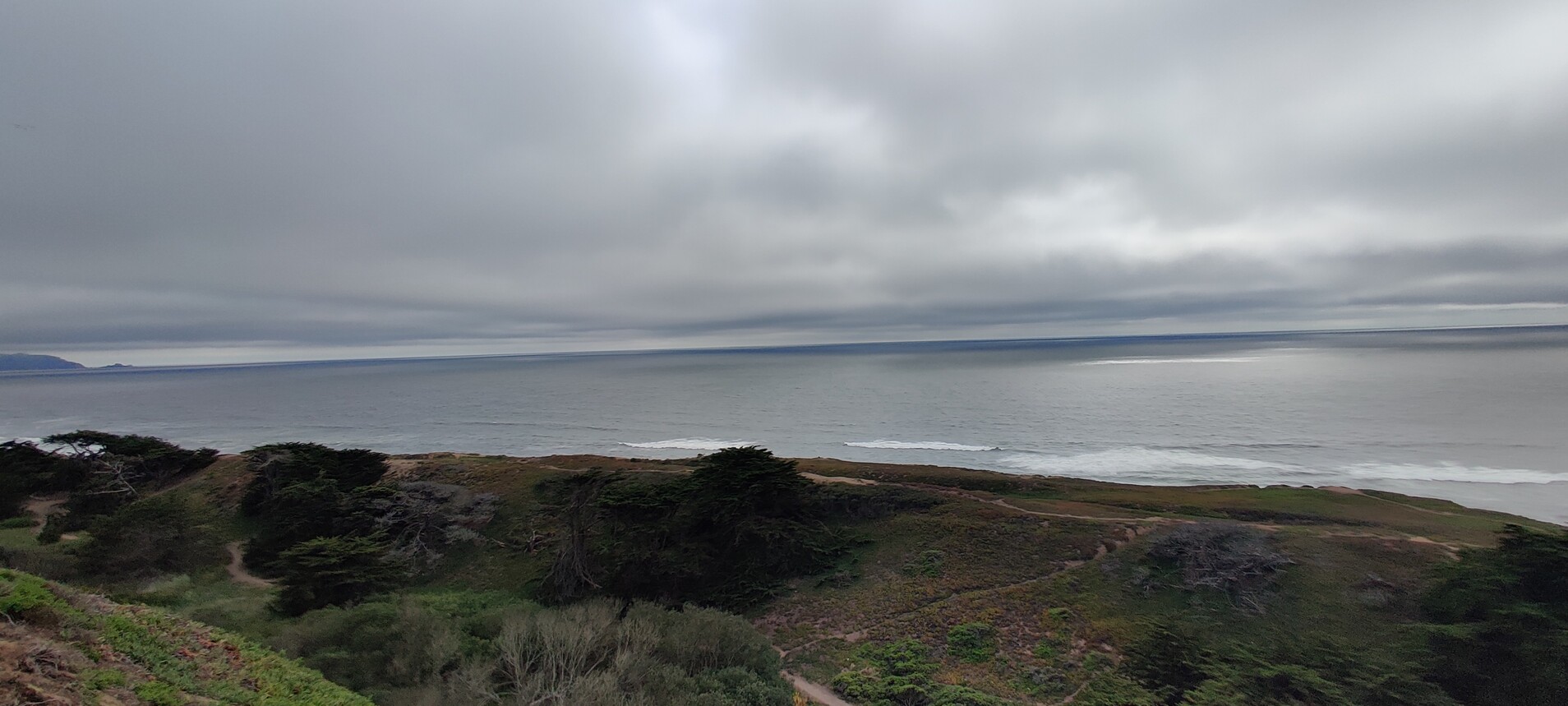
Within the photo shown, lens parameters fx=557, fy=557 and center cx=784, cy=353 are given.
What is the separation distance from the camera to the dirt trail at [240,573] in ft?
83.5

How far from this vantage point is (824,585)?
83.3ft

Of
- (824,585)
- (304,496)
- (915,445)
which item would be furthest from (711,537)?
(915,445)

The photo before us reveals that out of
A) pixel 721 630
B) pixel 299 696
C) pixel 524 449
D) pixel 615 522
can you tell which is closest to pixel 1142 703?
pixel 721 630

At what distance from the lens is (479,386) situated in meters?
171

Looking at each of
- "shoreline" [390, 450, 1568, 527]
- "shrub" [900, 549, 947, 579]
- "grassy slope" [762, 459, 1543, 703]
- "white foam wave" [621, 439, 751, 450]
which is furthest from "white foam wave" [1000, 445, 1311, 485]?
"white foam wave" [621, 439, 751, 450]

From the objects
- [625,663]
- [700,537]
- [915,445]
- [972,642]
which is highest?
[625,663]

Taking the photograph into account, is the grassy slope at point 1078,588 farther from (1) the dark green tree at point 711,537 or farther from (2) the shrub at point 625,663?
(2) the shrub at point 625,663

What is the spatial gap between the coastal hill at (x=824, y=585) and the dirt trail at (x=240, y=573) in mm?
179

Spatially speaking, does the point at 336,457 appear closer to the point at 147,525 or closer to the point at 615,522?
the point at 147,525

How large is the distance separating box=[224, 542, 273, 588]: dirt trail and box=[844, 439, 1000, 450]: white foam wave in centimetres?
5204

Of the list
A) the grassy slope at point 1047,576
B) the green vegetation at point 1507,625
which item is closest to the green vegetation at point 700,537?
the grassy slope at point 1047,576

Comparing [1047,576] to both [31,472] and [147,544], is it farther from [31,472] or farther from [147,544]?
[31,472]

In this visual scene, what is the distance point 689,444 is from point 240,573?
151ft

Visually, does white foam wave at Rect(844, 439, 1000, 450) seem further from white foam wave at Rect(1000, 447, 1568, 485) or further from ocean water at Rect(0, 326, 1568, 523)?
white foam wave at Rect(1000, 447, 1568, 485)
